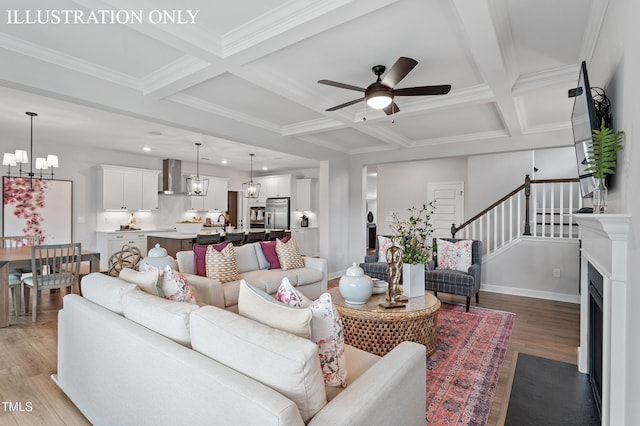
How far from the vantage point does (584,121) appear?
2.00 metres

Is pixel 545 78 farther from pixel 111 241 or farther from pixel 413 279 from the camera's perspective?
pixel 111 241

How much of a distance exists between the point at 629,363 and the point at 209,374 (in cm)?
180

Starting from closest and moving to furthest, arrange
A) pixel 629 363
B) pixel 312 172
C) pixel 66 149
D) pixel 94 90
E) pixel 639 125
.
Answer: pixel 639 125 < pixel 629 363 < pixel 94 90 < pixel 66 149 < pixel 312 172

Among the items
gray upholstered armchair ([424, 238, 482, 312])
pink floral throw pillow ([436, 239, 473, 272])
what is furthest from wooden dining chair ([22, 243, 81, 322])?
pink floral throw pillow ([436, 239, 473, 272])

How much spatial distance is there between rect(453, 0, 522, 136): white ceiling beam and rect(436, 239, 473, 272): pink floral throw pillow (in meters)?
2.07

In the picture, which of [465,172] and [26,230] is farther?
[465,172]

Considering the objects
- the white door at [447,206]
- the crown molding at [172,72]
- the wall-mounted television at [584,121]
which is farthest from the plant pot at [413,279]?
Answer: the white door at [447,206]

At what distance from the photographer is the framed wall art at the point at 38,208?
5.92 metres

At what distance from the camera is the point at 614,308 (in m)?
1.59

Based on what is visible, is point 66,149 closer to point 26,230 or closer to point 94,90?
point 26,230

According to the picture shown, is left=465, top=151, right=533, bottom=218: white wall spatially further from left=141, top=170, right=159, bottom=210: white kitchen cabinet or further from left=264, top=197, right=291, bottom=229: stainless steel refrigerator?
left=141, top=170, right=159, bottom=210: white kitchen cabinet

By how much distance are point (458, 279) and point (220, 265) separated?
3.05 metres

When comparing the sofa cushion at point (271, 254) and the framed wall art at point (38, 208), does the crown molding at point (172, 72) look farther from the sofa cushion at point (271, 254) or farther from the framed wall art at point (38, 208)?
the framed wall art at point (38, 208)

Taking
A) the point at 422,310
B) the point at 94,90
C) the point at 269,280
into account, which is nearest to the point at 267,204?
the point at 269,280
